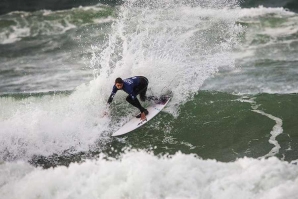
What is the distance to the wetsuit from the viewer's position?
37.6 ft

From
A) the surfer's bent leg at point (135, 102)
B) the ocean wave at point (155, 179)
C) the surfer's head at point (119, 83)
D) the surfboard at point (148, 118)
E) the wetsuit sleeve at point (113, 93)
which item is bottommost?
the ocean wave at point (155, 179)

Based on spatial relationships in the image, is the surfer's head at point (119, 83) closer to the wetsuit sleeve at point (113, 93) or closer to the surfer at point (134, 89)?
the surfer at point (134, 89)

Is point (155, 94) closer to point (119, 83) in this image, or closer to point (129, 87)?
point (129, 87)

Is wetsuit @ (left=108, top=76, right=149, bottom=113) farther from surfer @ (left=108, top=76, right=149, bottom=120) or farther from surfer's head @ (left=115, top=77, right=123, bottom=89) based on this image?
surfer's head @ (left=115, top=77, right=123, bottom=89)

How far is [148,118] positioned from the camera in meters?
12.1

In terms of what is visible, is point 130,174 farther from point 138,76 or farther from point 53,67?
point 53,67

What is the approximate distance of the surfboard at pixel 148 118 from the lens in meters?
11.7

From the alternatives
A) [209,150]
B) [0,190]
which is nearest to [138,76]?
[209,150]

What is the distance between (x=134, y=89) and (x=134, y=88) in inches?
1.1

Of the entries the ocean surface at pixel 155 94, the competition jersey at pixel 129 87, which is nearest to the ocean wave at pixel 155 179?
the ocean surface at pixel 155 94

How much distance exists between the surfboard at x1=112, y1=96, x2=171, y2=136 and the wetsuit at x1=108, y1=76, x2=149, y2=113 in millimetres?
343

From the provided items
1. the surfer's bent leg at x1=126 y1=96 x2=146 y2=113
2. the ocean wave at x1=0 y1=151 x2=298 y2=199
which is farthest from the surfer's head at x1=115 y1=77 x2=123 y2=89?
the ocean wave at x1=0 y1=151 x2=298 y2=199

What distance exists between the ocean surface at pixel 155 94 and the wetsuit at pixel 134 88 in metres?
0.64

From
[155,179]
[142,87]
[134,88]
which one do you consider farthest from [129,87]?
[155,179]
